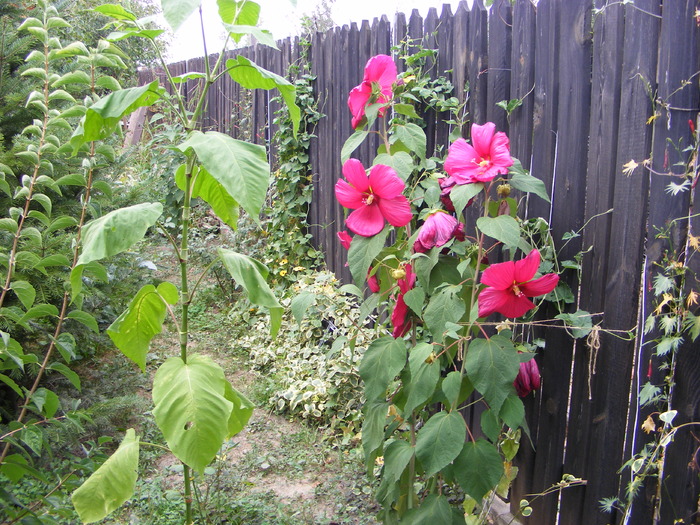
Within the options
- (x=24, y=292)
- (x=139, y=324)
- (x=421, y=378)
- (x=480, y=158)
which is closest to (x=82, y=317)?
(x=24, y=292)

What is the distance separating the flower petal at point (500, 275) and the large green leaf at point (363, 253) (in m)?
0.33

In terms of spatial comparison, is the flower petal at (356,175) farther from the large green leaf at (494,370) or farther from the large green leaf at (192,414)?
the large green leaf at (192,414)

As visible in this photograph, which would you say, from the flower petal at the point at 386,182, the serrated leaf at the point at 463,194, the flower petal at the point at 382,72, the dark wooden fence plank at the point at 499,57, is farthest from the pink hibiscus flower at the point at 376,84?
the dark wooden fence plank at the point at 499,57

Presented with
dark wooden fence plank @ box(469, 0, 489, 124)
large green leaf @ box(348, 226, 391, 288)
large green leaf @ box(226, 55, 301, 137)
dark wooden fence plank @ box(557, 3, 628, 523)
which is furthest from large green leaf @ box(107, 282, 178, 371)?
dark wooden fence plank @ box(469, 0, 489, 124)

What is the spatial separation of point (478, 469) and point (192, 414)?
95cm

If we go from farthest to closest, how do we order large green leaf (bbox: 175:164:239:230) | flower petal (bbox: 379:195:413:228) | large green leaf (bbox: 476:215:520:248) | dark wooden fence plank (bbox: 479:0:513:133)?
1. dark wooden fence plank (bbox: 479:0:513:133)
2. flower petal (bbox: 379:195:413:228)
3. large green leaf (bbox: 476:215:520:248)
4. large green leaf (bbox: 175:164:239:230)

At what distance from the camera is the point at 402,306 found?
1824 millimetres

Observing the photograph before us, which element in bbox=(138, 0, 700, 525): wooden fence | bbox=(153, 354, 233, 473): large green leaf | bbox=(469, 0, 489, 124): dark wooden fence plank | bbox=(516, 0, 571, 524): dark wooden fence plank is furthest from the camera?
bbox=(469, 0, 489, 124): dark wooden fence plank

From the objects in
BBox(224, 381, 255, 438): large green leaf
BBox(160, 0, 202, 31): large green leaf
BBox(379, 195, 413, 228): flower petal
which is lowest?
BBox(224, 381, 255, 438): large green leaf

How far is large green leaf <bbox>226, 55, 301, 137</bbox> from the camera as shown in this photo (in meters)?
1.12

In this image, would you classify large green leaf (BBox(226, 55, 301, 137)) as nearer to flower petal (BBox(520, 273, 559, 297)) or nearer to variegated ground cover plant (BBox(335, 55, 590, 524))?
variegated ground cover plant (BBox(335, 55, 590, 524))

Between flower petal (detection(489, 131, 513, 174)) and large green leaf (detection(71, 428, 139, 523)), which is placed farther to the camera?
flower petal (detection(489, 131, 513, 174))

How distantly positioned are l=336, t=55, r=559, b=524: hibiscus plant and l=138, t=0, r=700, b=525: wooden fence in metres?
0.22

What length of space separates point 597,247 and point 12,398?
288 cm
